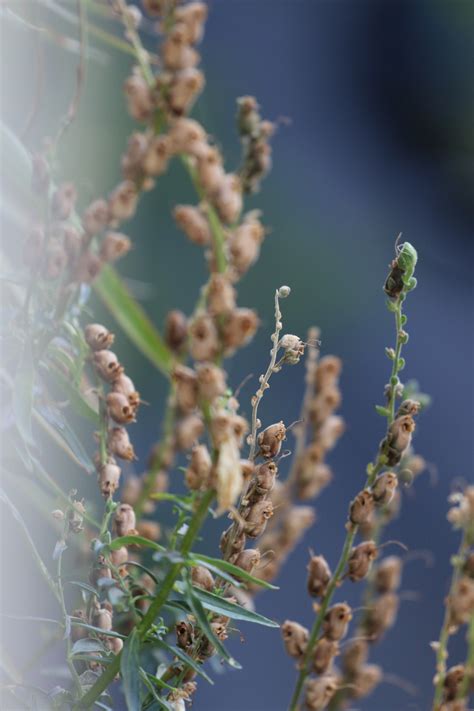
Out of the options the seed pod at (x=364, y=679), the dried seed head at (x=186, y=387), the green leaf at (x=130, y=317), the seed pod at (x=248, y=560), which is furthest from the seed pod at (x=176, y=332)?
the seed pod at (x=364, y=679)

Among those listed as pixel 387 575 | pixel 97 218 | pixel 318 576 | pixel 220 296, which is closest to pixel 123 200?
pixel 97 218

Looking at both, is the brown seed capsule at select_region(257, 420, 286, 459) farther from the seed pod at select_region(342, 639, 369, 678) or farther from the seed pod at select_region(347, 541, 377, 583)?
the seed pod at select_region(342, 639, 369, 678)

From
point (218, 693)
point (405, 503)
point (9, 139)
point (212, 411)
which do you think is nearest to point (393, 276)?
point (212, 411)

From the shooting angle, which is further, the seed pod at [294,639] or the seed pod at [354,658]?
the seed pod at [354,658]

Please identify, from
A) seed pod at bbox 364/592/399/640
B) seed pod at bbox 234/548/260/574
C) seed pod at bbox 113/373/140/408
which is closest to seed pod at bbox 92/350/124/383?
seed pod at bbox 113/373/140/408

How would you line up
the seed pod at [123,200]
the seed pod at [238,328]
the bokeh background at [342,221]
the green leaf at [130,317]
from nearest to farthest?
the seed pod at [238,328] < the seed pod at [123,200] < the green leaf at [130,317] < the bokeh background at [342,221]

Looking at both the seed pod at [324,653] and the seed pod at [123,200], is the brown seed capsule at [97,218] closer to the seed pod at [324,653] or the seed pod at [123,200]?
the seed pod at [123,200]

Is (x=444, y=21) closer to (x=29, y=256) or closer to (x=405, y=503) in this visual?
(x=405, y=503)
